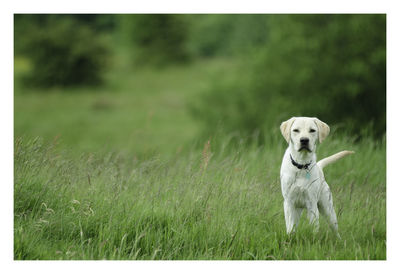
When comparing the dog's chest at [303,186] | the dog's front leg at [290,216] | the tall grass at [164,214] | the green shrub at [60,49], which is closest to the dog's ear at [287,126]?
the dog's chest at [303,186]

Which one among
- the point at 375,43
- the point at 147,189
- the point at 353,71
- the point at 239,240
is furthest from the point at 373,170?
the point at 375,43

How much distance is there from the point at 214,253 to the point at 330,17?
12444 mm

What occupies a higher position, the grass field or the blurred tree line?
the blurred tree line

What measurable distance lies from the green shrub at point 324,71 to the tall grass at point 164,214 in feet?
26.5

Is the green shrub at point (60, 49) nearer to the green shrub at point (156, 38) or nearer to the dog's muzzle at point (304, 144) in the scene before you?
the green shrub at point (156, 38)

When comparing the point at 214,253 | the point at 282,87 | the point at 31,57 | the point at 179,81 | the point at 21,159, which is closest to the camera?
the point at 214,253

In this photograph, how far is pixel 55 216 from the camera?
3984mm

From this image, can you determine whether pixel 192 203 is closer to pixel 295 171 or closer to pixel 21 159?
pixel 295 171

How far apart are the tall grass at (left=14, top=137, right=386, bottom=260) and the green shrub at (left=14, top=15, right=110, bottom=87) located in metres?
24.6

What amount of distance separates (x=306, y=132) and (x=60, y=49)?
27022mm

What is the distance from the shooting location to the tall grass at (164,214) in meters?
3.82

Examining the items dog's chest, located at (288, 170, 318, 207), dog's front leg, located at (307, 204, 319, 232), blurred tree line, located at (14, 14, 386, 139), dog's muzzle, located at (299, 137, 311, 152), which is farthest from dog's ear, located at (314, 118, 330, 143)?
blurred tree line, located at (14, 14, 386, 139)

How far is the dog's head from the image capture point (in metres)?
3.87

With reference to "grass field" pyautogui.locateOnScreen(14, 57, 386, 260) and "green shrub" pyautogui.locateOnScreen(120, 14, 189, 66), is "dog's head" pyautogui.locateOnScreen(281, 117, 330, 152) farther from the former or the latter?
"green shrub" pyautogui.locateOnScreen(120, 14, 189, 66)
